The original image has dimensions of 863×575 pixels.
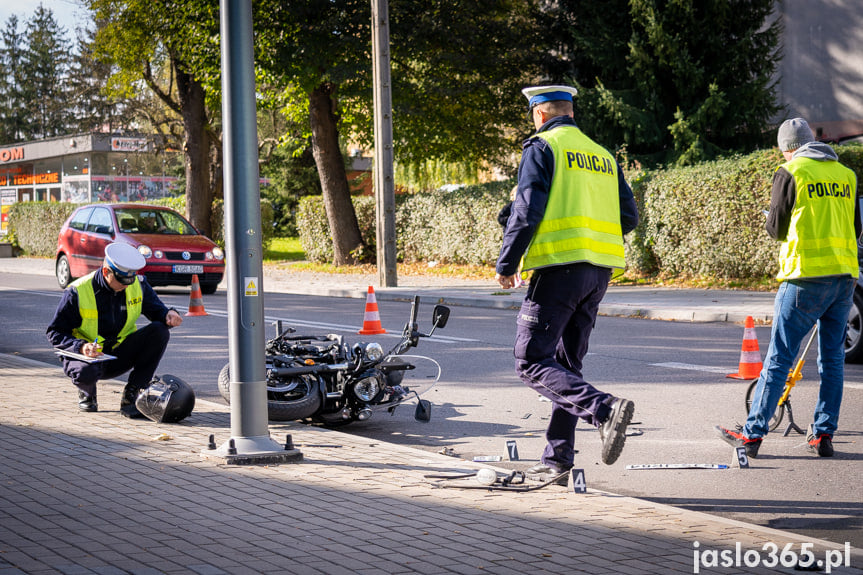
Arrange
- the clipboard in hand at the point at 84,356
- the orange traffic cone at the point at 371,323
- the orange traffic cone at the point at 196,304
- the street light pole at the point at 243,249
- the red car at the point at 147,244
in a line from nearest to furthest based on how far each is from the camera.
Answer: the street light pole at the point at 243,249 → the clipboard in hand at the point at 84,356 → the orange traffic cone at the point at 371,323 → the orange traffic cone at the point at 196,304 → the red car at the point at 147,244

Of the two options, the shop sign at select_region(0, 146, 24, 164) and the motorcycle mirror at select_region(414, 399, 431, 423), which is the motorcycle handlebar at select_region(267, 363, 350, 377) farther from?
the shop sign at select_region(0, 146, 24, 164)

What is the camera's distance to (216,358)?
11.2m

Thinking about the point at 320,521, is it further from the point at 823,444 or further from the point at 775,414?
the point at 775,414

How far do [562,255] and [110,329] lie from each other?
13.4 ft

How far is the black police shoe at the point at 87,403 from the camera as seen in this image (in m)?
7.73

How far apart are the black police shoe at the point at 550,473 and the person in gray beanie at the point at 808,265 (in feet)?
Answer: 4.40

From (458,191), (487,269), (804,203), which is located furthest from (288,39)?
(804,203)

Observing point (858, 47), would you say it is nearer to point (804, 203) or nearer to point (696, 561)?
point (804, 203)

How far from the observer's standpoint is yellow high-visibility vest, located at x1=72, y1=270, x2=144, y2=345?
7.68 m

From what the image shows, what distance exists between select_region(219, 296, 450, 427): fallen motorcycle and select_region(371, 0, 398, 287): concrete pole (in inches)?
525

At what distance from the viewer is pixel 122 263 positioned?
7574 millimetres

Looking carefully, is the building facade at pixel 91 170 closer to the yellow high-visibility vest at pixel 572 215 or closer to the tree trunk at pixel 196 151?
the tree trunk at pixel 196 151

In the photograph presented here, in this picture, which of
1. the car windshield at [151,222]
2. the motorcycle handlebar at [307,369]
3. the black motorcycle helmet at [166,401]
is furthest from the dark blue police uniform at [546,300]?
the car windshield at [151,222]

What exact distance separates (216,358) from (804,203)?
6955 millimetres
